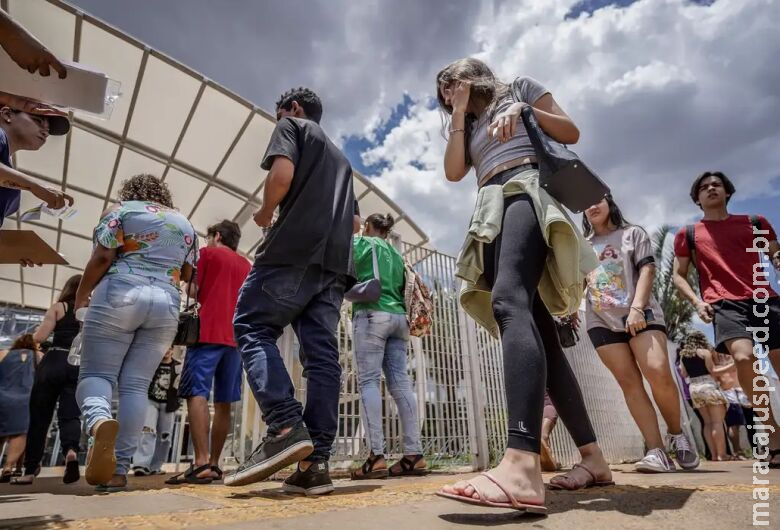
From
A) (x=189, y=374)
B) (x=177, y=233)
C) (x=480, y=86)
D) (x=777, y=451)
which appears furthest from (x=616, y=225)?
(x=189, y=374)

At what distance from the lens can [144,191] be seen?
2975mm

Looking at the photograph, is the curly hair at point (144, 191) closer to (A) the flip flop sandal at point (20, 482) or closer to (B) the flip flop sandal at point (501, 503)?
(A) the flip flop sandal at point (20, 482)

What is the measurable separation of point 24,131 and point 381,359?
259 centimetres

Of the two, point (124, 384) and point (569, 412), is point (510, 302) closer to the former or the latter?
point (569, 412)

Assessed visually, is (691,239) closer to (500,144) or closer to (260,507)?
(500,144)

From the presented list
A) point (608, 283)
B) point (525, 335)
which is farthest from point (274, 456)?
point (608, 283)

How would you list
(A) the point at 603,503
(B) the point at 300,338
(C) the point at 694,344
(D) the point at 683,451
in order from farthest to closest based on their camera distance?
(C) the point at 694,344 → (D) the point at 683,451 → (B) the point at 300,338 → (A) the point at 603,503

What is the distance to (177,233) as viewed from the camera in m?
2.88

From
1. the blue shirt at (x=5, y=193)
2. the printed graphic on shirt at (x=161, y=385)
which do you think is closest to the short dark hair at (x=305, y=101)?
the blue shirt at (x=5, y=193)

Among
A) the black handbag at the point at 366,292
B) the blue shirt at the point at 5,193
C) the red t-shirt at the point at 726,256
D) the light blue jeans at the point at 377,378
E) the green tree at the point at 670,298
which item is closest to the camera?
the blue shirt at the point at 5,193

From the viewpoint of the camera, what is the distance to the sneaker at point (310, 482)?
192 cm

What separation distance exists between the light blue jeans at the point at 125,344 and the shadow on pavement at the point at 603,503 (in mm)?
1983

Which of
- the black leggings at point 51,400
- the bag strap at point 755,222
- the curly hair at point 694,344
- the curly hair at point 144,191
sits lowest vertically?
the black leggings at point 51,400

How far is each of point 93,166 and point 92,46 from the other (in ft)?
7.14
